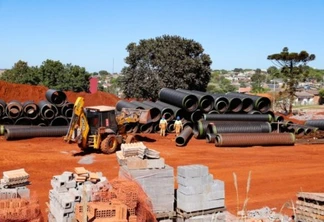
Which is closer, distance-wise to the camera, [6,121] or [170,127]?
[6,121]

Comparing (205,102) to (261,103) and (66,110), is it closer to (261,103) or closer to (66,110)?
(261,103)

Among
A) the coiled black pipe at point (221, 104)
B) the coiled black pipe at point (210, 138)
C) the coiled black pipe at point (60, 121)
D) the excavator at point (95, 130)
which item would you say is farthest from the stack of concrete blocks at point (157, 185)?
the coiled black pipe at point (221, 104)

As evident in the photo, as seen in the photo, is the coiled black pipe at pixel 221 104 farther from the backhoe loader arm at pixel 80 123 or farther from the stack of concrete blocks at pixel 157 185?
the stack of concrete blocks at pixel 157 185

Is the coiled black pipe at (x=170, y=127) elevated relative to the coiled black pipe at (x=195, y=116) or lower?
lower

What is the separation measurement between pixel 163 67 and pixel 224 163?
20813mm

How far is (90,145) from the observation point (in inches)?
719

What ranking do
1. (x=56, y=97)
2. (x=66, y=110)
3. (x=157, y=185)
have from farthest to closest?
(x=56, y=97), (x=66, y=110), (x=157, y=185)

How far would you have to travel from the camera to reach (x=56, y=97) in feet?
80.1

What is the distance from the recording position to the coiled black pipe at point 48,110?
23203 millimetres

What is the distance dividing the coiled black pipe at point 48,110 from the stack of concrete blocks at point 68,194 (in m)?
14.2

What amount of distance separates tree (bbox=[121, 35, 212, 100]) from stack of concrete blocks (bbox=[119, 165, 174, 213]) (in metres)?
27.9

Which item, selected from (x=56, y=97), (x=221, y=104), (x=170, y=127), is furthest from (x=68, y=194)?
(x=221, y=104)

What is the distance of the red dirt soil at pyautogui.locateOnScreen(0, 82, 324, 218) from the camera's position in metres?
13.6

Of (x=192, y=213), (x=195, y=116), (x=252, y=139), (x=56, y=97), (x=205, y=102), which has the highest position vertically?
(x=56, y=97)
